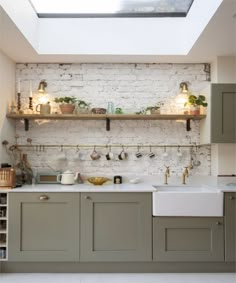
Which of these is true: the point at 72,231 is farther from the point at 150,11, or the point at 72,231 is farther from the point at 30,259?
the point at 150,11

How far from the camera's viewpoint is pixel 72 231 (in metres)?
3.01

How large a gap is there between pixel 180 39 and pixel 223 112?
92 cm

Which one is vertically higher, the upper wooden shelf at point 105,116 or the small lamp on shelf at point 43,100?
the small lamp on shelf at point 43,100

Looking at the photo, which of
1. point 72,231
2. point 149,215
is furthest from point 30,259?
point 149,215

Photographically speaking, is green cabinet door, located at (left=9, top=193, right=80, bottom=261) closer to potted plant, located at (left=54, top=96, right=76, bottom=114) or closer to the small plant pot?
potted plant, located at (left=54, top=96, right=76, bottom=114)

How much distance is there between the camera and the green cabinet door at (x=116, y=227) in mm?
3000

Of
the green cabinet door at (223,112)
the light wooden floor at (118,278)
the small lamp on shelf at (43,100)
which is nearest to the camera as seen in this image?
the light wooden floor at (118,278)

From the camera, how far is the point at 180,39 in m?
3.38

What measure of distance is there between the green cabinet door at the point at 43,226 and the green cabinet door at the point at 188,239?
81cm

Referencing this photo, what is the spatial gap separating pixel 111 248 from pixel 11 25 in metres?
2.23

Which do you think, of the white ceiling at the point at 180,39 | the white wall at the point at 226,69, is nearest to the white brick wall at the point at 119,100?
the white ceiling at the point at 180,39

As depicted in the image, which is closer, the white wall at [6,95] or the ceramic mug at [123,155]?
the white wall at [6,95]

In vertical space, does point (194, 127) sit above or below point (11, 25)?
below

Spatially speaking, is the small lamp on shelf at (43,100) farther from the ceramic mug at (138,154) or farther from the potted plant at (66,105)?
the ceramic mug at (138,154)
